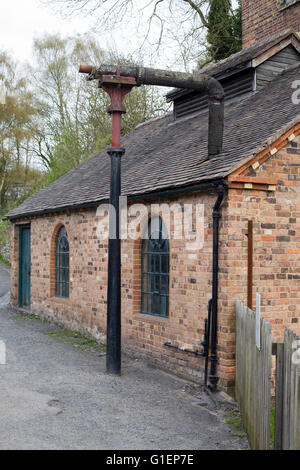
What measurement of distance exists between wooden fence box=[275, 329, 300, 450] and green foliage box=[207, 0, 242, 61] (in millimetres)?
17316

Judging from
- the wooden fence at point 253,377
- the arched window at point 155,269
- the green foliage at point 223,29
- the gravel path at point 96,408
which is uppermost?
the green foliage at point 223,29

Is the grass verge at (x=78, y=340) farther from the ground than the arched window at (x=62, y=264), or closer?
closer

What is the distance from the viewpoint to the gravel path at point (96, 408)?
5.73 meters

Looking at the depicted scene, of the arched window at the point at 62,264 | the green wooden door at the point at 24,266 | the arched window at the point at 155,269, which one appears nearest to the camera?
the arched window at the point at 155,269

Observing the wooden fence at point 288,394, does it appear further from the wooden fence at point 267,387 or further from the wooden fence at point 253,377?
the wooden fence at point 253,377

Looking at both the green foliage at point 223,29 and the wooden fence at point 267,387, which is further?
the green foliage at point 223,29

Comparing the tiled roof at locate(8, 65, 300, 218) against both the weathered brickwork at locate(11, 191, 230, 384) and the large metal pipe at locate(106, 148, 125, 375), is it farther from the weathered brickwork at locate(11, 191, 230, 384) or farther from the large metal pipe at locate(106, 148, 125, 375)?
the large metal pipe at locate(106, 148, 125, 375)

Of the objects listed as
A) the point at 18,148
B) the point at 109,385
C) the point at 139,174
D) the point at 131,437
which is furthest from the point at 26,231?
the point at 18,148

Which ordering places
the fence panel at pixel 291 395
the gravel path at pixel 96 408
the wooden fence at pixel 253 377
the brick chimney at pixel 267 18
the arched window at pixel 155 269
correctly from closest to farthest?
the fence panel at pixel 291 395
the wooden fence at pixel 253 377
the gravel path at pixel 96 408
the arched window at pixel 155 269
the brick chimney at pixel 267 18

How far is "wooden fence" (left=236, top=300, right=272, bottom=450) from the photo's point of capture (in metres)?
4.80

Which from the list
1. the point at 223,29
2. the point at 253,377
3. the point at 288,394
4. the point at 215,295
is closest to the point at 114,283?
the point at 215,295

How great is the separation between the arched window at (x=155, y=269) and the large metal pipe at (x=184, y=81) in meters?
1.79

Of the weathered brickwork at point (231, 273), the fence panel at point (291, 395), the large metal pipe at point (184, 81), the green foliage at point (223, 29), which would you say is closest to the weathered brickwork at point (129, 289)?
the weathered brickwork at point (231, 273)

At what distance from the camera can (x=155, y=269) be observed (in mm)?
10031
